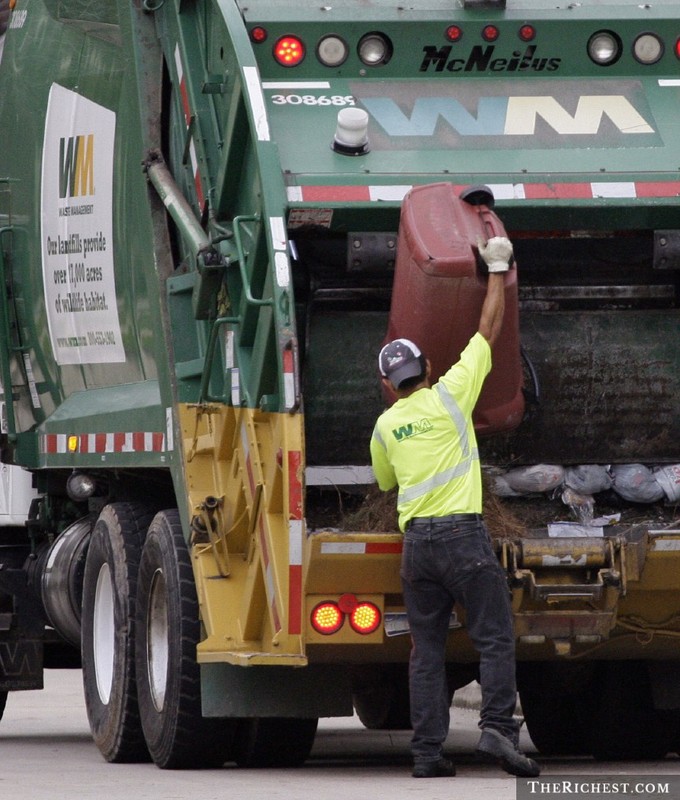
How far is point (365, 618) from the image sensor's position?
670 centimetres

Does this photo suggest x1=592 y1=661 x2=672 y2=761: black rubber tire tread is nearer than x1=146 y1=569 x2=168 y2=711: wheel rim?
No

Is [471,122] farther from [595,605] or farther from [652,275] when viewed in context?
[595,605]

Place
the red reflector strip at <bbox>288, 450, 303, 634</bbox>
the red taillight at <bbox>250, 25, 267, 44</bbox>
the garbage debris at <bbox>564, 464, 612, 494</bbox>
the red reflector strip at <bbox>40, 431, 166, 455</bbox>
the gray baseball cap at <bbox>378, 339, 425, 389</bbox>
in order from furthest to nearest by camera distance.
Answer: the red reflector strip at <bbox>40, 431, 166, 455</bbox> < the garbage debris at <bbox>564, 464, 612, 494</bbox> < the red taillight at <bbox>250, 25, 267, 44</bbox> < the gray baseball cap at <bbox>378, 339, 425, 389</bbox> < the red reflector strip at <bbox>288, 450, 303, 634</bbox>

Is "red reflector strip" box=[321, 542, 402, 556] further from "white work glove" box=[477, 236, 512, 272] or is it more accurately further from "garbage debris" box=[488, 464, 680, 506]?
"white work glove" box=[477, 236, 512, 272]

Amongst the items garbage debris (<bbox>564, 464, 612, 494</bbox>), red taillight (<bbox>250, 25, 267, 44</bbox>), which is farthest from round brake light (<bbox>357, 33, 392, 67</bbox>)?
garbage debris (<bbox>564, 464, 612, 494</bbox>)

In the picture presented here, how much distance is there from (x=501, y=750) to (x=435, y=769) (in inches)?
12.5

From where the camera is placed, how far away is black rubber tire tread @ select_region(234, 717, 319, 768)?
7.62 meters

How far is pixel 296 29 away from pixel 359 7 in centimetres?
25

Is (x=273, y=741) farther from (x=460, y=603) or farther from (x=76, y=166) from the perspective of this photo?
(x=76, y=166)

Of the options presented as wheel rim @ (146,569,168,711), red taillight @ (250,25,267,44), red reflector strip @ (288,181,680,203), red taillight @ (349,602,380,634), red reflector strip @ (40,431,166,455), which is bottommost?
wheel rim @ (146,569,168,711)

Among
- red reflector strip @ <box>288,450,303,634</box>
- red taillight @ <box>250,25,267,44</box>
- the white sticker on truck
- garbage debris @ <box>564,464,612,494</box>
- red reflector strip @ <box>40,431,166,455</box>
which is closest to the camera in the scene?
red reflector strip @ <box>288,450,303,634</box>

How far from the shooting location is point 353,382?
734 centimetres

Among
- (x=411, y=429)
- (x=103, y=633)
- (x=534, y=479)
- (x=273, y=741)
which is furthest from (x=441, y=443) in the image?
(x=103, y=633)

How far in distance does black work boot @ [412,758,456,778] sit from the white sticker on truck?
2.37 meters
